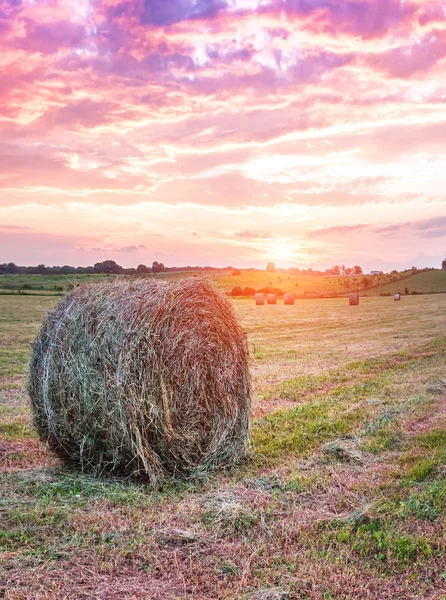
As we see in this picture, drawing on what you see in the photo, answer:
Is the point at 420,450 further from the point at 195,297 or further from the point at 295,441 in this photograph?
the point at 195,297

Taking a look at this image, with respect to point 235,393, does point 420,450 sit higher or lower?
lower

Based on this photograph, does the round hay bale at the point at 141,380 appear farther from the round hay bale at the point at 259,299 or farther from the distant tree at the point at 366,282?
the distant tree at the point at 366,282

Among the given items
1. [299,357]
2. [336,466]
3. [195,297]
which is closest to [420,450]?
[336,466]

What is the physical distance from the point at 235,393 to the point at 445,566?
3.37 m

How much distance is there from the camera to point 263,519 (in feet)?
16.2

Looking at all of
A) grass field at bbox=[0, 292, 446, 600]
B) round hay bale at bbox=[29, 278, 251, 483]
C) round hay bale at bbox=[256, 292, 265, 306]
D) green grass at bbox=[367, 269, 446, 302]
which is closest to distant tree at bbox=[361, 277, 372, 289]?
green grass at bbox=[367, 269, 446, 302]

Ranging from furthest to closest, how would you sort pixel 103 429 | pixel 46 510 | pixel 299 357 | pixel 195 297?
pixel 299 357 < pixel 195 297 < pixel 103 429 < pixel 46 510

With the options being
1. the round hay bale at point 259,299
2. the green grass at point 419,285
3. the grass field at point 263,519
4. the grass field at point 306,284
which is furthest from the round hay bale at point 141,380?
the green grass at point 419,285

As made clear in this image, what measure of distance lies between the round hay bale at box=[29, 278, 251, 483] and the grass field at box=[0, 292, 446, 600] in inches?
13.2

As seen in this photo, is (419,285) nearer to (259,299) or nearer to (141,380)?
(259,299)

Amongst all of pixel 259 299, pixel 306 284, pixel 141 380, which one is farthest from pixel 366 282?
pixel 141 380

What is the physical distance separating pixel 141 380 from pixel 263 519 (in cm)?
203

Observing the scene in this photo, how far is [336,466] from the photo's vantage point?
6406 mm

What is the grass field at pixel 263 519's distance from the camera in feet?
13.3
